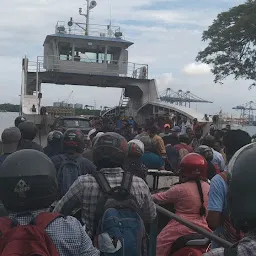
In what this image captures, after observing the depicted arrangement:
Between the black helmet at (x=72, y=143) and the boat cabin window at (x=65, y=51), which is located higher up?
the boat cabin window at (x=65, y=51)

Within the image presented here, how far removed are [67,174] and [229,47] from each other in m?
22.0

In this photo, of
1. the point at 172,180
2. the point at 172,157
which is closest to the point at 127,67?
the point at 172,157

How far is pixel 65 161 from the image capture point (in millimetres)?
4750

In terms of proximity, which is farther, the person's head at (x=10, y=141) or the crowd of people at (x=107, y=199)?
the person's head at (x=10, y=141)

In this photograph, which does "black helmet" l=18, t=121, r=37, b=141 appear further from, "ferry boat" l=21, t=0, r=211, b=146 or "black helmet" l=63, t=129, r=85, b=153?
"ferry boat" l=21, t=0, r=211, b=146

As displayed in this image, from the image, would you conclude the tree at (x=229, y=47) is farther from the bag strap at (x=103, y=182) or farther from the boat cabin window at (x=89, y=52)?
the bag strap at (x=103, y=182)

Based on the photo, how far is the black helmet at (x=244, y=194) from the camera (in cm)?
182

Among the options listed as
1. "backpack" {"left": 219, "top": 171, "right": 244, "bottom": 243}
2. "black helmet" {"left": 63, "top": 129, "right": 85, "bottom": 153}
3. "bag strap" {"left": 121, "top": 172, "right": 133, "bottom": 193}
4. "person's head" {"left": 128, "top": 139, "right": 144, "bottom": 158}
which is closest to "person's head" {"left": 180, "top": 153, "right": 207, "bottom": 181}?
"backpack" {"left": 219, "top": 171, "right": 244, "bottom": 243}

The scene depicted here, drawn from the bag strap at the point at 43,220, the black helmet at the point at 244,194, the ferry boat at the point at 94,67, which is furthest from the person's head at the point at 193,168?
the ferry boat at the point at 94,67

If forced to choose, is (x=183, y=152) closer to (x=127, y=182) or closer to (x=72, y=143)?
(x=72, y=143)

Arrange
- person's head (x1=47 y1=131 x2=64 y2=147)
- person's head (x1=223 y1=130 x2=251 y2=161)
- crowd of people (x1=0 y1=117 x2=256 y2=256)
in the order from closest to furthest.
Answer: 1. crowd of people (x1=0 y1=117 x2=256 y2=256)
2. person's head (x1=223 y1=130 x2=251 y2=161)
3. person's head (x1=47 y1=131 x2=64 y2=147)

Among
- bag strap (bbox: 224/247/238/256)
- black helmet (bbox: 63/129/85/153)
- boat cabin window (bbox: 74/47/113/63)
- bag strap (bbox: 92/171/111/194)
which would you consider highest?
boat cabin window (bbox: 74/47/113/63)

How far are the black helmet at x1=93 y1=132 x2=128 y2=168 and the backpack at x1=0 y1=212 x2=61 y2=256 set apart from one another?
1.14 meters

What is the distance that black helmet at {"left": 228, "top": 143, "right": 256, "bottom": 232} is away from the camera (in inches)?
71.5
